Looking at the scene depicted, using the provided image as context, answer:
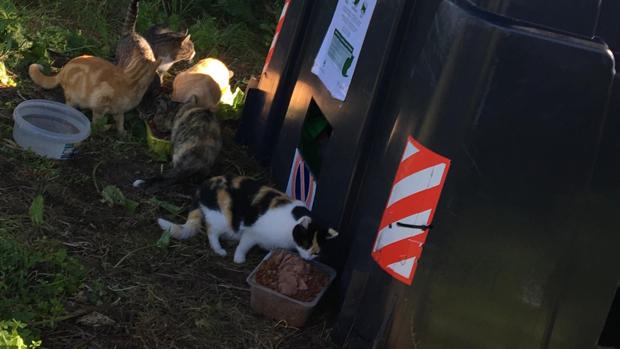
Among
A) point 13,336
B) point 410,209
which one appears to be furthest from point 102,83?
point 410,209

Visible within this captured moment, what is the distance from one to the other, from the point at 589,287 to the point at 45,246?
238 cm

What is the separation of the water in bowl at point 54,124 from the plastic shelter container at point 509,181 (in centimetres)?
218

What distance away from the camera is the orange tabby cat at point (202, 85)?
5652 millimetres

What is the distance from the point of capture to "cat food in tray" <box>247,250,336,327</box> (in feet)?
13.0

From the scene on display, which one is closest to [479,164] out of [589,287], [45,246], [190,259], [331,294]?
[589,287]

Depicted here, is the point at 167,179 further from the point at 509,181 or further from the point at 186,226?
the point at 509,181

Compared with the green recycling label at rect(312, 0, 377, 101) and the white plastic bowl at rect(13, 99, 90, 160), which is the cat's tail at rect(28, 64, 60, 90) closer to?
the white plastic bowl at rect(13, 99, 90, 160)

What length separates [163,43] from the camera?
6293 millimetres

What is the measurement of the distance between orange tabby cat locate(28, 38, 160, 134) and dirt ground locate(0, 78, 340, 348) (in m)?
0.22

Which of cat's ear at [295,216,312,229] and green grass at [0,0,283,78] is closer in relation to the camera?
cat's ear at [295,216,312,229]

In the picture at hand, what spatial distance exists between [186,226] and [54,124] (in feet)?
3.89

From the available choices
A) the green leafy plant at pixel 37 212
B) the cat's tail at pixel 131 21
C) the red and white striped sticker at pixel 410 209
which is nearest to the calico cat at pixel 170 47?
the cat's tail at pixel 131 21

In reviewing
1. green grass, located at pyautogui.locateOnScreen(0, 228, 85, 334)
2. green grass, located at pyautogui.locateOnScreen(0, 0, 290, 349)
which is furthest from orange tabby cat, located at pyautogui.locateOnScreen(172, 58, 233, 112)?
green grass, located at pyautogui.locateOnScreen(0, 228, 85, 334)

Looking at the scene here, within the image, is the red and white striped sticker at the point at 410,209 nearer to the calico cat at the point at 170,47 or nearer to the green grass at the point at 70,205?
the green grass at the point at 70,205
